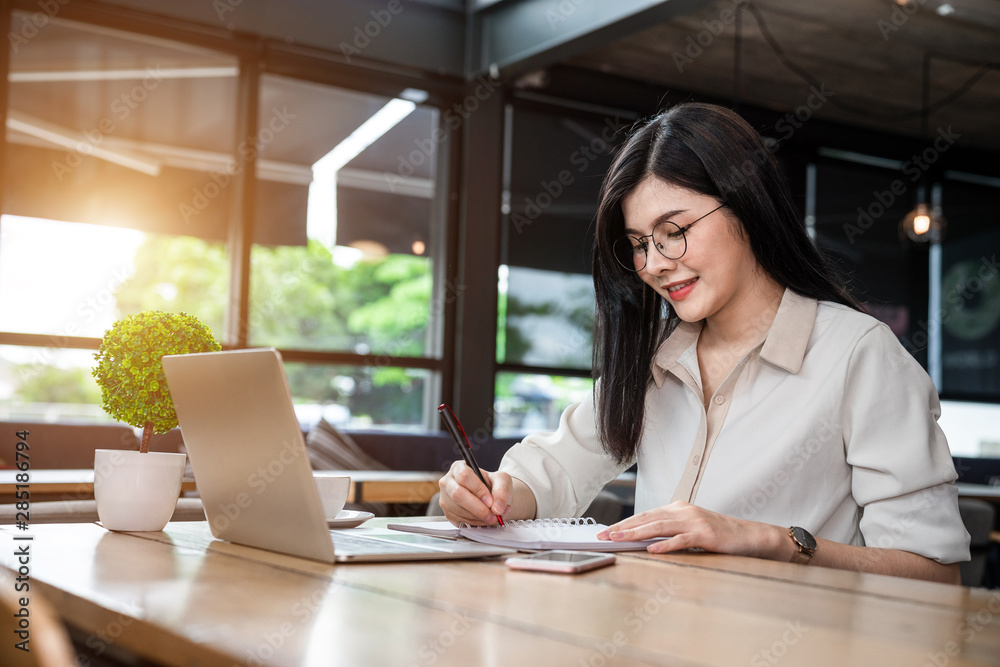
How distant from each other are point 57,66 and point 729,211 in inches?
176

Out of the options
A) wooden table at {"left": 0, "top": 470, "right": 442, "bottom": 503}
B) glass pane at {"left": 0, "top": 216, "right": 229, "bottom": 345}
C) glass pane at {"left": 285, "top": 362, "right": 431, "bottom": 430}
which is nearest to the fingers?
wooden table at {"left": 0, "top": 470, "right": 442, "bottom": 503}

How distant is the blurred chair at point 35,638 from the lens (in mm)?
513

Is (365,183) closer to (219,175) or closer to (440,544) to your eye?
(219,175)

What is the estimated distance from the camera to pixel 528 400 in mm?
6168

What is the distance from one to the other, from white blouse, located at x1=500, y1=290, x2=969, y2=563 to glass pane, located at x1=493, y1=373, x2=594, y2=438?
166 inches

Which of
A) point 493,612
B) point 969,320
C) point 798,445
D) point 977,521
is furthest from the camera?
point 969,320

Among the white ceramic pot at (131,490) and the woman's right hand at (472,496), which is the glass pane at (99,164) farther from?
the woman's right hand at (472,496)

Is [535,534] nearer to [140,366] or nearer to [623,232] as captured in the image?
[140,366]

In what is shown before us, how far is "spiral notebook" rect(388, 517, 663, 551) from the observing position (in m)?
1.19

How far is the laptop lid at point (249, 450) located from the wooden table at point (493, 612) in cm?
4

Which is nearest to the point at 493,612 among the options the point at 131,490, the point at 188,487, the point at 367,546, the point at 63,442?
the point at 367,546

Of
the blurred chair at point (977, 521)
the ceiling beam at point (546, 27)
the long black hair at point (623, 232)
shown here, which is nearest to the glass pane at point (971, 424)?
the blurred chair at point (977, 521)

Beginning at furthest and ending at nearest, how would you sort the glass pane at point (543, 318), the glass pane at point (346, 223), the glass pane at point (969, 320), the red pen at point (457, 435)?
the glass pane at point (969, 320), the glass pane at point (543, 318), the glass pane at point (346, 223), the red pen at point (457, 435)

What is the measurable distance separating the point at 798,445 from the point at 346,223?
178 inches
